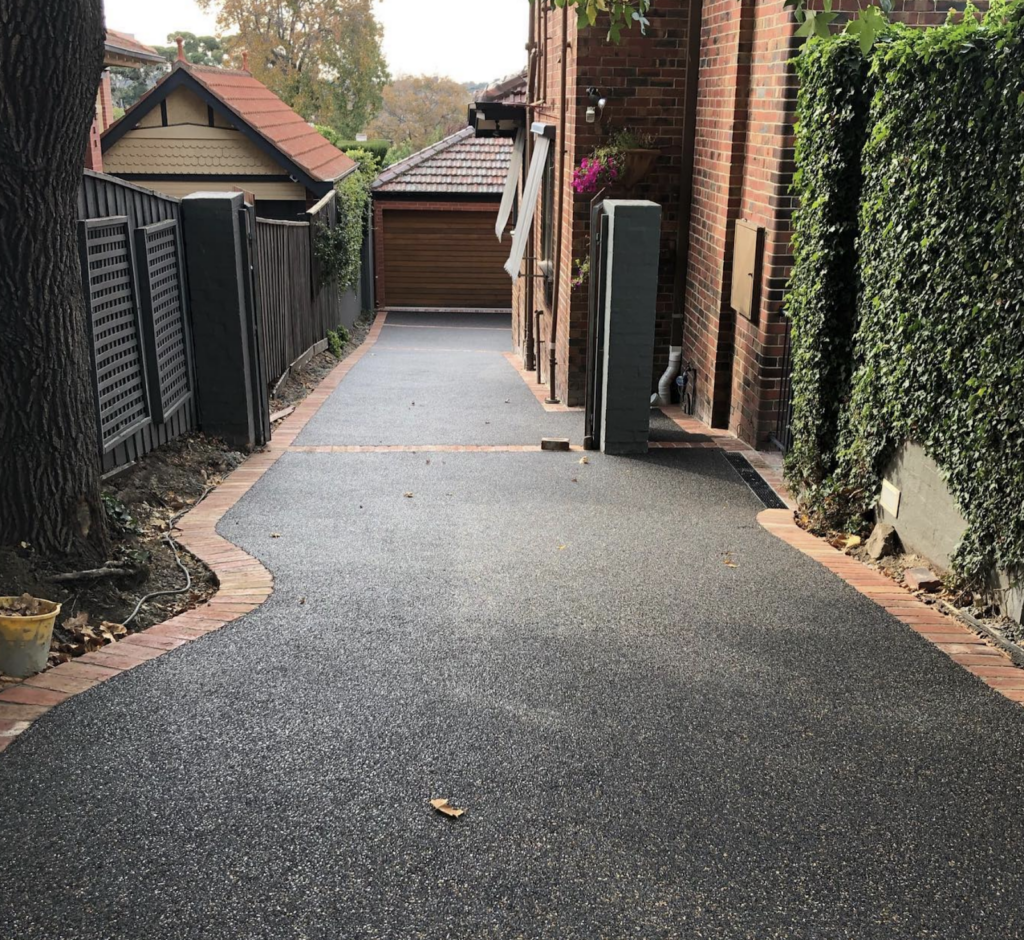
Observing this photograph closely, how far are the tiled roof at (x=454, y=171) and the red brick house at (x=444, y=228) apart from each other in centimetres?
3

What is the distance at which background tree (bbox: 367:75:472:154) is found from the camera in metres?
70.5

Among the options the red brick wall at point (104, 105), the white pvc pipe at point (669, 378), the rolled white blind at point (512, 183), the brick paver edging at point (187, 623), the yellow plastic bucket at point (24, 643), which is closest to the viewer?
the brick paver edging at point (187, 623)

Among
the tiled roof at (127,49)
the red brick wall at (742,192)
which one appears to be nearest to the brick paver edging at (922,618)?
the red brick wall at (742,192)

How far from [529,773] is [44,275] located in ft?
10.3

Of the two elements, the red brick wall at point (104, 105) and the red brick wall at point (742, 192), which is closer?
the red brick wall at point (742, 192)

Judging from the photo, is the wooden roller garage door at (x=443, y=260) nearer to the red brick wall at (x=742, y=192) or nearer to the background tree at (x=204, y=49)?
the red brick wall at (x=742, y=192)

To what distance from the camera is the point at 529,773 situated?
3488 millimetres

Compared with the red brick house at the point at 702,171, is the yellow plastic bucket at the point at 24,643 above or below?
below

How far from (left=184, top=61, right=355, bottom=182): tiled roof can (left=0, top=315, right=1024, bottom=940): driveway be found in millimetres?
15353

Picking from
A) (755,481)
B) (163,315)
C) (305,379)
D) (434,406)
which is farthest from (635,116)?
(305,379)

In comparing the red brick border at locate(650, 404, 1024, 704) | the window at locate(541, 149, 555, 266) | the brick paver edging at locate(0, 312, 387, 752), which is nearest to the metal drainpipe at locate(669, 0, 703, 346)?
the window at locate(541, 149, 555, 266)

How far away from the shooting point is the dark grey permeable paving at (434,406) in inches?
375

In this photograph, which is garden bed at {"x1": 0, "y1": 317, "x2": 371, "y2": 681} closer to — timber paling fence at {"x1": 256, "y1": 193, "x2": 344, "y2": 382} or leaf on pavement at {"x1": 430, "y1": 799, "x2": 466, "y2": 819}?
leaf on pavement at {"x1": 430, "y1": 799, "x2": 466, "y2": 819}

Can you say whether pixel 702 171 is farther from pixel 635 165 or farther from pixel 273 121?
pixel 273 121
